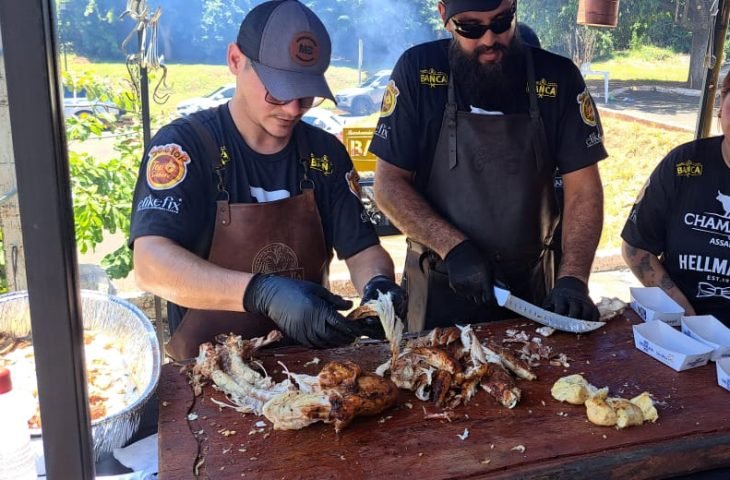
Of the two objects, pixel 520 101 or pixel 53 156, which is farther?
pixel 520 101

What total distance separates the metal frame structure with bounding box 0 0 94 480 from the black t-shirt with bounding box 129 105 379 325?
103cm

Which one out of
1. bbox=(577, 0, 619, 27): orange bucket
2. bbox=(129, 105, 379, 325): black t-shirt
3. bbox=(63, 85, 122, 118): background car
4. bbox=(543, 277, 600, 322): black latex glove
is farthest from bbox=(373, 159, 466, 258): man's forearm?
bbox=(63, 85, 122, 118): background car

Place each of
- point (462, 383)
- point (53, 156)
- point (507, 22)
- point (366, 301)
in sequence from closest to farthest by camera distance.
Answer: point (53, 156) → point (462, 383) → point (366, 301) → point (507, 22)

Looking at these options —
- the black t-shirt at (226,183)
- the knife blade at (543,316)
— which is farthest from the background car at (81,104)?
the knife blade at (543,316)

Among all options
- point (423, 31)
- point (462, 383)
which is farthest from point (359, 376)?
point (423, 31)

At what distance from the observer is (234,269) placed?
241 cm

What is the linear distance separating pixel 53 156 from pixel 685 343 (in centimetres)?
213

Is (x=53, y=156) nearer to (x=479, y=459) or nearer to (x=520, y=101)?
(x=479, y=459)

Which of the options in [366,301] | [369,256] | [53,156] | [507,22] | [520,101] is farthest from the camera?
[520,101]

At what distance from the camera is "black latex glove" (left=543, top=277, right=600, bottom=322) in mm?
2521

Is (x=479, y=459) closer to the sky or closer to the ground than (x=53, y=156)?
closer to the ground

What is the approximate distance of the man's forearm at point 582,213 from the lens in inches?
118

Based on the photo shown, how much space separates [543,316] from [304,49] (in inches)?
50.4

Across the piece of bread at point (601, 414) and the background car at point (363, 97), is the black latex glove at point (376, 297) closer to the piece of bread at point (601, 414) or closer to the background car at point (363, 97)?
the piece of bread at point (601, 414)
